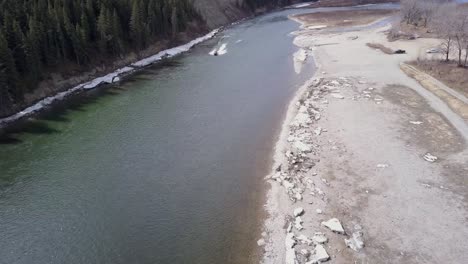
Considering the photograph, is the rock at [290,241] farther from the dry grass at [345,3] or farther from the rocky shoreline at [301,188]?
the dry grass at [345,3]

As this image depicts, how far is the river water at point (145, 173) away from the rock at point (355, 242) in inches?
227

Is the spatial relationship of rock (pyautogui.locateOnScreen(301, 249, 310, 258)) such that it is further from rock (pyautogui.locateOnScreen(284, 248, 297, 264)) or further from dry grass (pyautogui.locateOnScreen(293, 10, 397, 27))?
dry grass (pyautogui.locateOnScreen(293, 10, 397, 27))

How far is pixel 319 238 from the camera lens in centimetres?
2400

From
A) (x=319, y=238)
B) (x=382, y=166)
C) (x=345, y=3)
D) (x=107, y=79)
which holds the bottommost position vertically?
(x=382, y=166)

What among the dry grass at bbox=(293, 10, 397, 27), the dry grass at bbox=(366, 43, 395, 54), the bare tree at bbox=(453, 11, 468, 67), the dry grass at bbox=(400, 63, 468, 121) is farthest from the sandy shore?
the dry grass at bbox=(293, 10, 397, 27)

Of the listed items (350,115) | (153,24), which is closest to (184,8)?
(153,24)

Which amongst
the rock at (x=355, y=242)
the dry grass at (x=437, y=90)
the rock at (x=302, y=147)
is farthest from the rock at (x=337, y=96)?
the rock at (x=355, y=242)

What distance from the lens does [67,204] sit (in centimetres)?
2948

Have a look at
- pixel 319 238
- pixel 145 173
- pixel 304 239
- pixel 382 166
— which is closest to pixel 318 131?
pixel 382 166

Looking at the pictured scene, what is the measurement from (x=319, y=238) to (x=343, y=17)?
111 m

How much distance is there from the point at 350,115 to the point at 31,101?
39327 millimetres

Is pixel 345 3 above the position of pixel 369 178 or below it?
above

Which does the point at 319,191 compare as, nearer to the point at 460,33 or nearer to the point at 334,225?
the point at 334,225

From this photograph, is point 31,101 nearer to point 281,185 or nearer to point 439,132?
point 281,185
